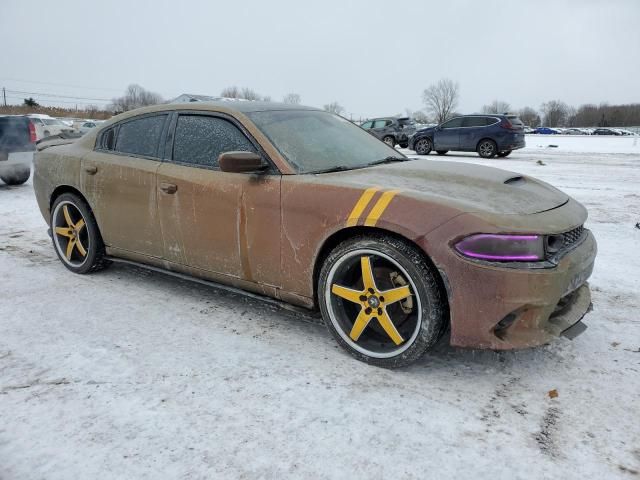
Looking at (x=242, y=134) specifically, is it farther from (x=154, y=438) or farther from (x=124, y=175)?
(x=154, y=438)

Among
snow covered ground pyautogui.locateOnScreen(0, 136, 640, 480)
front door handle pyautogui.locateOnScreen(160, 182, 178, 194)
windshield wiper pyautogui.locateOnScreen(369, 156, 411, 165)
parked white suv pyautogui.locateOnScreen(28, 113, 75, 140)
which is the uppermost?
parked white suv pyautogui.locateOnScreen(28, 113, 75, 140)

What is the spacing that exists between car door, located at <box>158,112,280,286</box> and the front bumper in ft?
3.61

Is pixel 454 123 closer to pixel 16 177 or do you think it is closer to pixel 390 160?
pixel 16 177

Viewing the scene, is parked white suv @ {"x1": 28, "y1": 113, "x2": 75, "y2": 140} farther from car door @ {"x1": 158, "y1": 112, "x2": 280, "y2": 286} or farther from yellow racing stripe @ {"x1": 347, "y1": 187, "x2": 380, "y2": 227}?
yellow racing stripe @ {"x1": 347, "y1": 187, "x2": 380, "y2": 227}

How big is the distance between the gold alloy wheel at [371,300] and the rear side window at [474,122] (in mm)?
15208

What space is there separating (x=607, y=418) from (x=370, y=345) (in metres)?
1.16

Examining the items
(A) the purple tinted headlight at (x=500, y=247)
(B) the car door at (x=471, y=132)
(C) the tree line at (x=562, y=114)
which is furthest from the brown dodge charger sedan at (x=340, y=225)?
(C) the tree line at (x=562, y=114)

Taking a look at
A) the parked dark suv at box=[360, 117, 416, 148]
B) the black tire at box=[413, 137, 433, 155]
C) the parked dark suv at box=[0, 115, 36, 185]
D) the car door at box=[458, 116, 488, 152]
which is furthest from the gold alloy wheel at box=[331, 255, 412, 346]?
the parked dark suv at box=[360, 117, 416, 148]

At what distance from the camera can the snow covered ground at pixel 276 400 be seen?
6.45 ft

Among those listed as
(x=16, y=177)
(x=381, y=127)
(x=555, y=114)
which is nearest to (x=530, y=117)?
(x=555, y=114)

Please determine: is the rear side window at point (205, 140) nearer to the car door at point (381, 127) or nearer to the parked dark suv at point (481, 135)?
the parked dark suv at point (481, 135)

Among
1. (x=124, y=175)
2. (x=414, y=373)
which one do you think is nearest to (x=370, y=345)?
(x=414, y=373)

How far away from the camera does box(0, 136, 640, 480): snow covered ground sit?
6.45 feet

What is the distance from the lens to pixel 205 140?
343 cm
